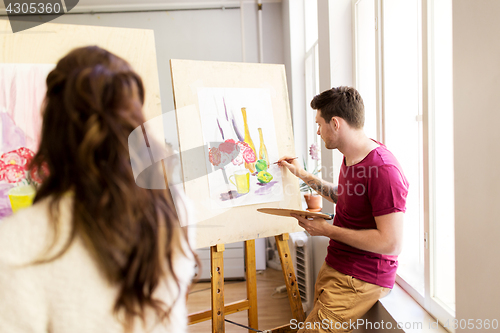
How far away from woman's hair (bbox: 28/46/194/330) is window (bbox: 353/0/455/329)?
1.06 meters

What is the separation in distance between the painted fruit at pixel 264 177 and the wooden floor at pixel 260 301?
1.26 m

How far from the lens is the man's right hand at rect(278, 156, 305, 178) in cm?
166

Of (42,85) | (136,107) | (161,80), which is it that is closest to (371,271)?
(136,107)

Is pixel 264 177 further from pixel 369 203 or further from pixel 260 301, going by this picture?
pixel 260 301

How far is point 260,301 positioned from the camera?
103 inches

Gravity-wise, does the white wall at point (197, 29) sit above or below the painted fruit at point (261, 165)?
above

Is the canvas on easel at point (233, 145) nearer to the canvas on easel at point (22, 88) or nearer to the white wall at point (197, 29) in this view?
the canvas on easel at point (22, 88)

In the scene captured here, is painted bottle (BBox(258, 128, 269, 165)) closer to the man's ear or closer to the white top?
the man's ear

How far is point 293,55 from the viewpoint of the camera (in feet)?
9.59

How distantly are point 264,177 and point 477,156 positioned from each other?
104cm

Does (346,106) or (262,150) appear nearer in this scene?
(346,106)

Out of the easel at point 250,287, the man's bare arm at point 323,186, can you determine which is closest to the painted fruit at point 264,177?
the man's bare arm at point 323,186

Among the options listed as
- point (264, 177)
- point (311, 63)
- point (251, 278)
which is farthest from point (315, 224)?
point (311, 63)

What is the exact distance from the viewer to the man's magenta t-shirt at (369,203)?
111cm
